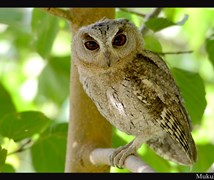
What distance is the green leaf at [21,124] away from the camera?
5.54 feet

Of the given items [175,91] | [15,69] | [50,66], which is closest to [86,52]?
[175,91]

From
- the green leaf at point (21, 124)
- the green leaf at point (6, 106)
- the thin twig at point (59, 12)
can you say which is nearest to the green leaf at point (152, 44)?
the thin twig at point (59, 12)

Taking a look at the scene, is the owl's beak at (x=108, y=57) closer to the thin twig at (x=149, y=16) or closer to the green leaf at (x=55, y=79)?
the thin twig at (x=149, y=16)

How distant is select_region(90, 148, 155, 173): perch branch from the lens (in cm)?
137

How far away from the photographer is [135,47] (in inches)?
69.6

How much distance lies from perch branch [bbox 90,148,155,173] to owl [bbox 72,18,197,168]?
0.02 metres

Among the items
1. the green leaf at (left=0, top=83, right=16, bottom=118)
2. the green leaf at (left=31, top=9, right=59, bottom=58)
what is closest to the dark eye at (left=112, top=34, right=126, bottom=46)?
the green leaf at (left=31, top=9, right=59, bottom=58)

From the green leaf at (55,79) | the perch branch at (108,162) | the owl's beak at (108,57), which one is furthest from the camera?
the green leaf at (55,79)

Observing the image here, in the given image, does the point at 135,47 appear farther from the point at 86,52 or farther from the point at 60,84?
the point at 60,84

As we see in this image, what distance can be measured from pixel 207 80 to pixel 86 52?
6.82ft

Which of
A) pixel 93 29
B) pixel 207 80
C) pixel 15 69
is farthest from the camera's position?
pixel 207 80

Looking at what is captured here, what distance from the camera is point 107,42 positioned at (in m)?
1.77

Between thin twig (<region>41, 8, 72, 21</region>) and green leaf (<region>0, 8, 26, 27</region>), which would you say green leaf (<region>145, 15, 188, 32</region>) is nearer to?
thin twig (<region>41, 8, 72, 21</region>)
